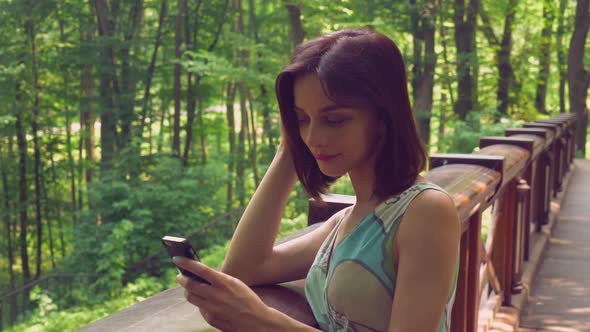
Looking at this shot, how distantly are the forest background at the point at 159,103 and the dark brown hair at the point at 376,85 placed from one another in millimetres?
10275

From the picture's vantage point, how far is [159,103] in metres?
21.2

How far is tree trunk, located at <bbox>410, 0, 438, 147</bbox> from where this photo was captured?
15297mm

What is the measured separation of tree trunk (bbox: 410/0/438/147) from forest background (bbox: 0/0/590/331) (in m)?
0.05

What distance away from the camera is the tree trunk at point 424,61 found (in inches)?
602

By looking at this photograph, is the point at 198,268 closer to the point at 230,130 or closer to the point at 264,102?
the point at 264,102

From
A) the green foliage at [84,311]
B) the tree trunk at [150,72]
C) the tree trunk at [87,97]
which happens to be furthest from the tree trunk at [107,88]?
the green foliage at [84,311]

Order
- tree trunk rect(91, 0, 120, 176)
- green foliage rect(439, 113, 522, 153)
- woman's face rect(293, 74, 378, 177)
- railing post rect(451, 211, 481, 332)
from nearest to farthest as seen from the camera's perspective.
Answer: woman's face rect(293, 74, 378, 177)
railing post rect(451, 211, 481, 332)
green foliage rect(439, 113, 522, 153)
tree trunk rect(91, 0, 120, 176)

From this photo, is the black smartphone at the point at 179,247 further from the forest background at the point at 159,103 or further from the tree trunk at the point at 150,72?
the tree trunk at the point at 150,72

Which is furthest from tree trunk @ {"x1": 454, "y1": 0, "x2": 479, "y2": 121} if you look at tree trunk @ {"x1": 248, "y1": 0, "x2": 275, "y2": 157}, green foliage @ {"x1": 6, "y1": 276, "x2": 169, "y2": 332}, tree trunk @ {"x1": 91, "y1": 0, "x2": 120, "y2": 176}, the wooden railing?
the wooden railing

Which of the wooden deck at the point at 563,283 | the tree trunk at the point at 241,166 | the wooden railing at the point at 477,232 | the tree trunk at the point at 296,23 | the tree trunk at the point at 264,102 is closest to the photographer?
the wooden railing at the point at 477,232

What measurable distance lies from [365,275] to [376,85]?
1.26 ft

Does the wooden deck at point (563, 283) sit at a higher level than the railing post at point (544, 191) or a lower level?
lower

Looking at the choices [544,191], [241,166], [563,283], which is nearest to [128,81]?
[241,166]

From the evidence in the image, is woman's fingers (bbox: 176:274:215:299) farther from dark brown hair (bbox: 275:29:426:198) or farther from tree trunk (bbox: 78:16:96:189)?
tree trunk (bbox: 78:16:96:189)
